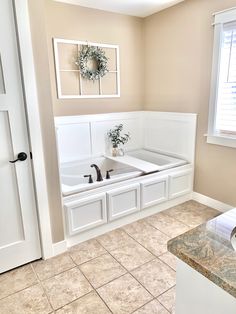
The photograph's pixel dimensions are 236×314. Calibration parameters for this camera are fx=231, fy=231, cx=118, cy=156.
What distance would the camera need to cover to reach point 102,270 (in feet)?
6.44

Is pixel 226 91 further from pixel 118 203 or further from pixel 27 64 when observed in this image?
pixel 27 64

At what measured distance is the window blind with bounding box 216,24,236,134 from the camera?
249 cm

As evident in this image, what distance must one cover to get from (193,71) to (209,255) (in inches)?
106

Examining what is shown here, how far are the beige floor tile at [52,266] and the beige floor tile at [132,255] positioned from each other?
0.42 metres

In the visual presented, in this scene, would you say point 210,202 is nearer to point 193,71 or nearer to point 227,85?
point 227,85

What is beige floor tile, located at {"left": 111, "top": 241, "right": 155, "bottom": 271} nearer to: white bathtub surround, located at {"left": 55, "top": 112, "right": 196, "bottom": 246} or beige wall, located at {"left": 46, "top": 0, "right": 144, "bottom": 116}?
white bathtub surround, located at {"left": 55, "top": 112, "right": 196, "bottom": 246}

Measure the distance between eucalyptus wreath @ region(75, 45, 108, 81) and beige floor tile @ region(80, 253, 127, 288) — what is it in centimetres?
232

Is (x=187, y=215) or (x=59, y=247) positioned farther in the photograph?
(x=187, y=215)

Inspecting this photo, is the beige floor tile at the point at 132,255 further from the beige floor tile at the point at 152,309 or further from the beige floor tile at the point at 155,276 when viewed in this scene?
the beige floor tile at the point at 152,309

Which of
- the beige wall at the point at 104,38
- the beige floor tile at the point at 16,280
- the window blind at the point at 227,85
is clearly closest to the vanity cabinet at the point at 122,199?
the beige floor tile at the point at 16,280

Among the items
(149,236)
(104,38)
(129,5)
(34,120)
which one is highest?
(129,5)

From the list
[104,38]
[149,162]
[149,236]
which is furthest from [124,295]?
[104,38]

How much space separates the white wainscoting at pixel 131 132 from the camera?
3.14 m

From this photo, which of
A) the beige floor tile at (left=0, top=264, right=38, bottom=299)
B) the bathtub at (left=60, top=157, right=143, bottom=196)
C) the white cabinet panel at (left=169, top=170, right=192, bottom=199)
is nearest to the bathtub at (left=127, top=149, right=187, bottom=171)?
the white cabinet panel at (left=169, top=170, right=192, bottom=199)
